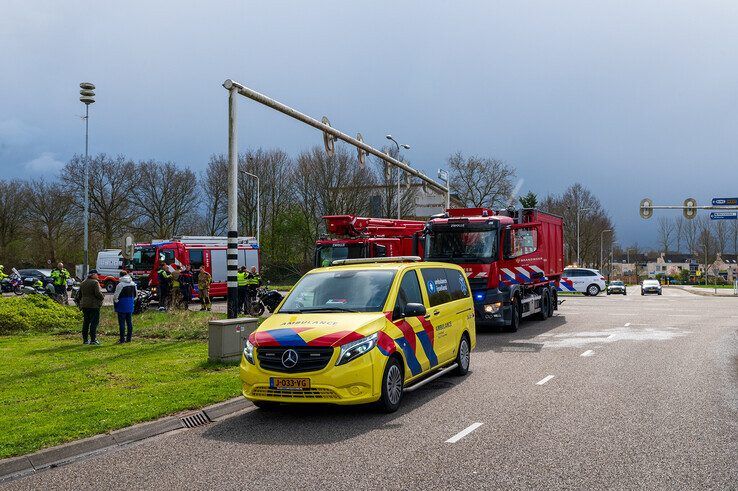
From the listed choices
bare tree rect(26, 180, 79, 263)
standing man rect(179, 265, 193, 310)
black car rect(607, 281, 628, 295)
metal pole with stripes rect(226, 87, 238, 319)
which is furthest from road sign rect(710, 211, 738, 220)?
bare tree rect(26, 180, 79, 263)

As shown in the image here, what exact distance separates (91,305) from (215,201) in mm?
47722

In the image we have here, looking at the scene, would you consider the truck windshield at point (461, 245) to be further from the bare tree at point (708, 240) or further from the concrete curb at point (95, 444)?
the bare tree at point (708, 240)

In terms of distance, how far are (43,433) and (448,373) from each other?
19.5 ft

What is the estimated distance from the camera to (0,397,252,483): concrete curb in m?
6.04

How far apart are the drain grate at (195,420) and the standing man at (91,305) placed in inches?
308

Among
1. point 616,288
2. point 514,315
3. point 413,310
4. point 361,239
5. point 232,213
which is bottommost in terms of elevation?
point 616,288

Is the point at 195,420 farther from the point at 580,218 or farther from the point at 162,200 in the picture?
the point at 580,218

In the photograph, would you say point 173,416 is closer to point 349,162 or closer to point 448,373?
point 448,373

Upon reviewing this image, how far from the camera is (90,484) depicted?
5648 millimetres

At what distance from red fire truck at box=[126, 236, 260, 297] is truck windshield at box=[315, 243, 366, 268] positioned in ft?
23.2

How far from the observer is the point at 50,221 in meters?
56.0

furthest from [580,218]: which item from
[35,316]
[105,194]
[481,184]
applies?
[35,316]

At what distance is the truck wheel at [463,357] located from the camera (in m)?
10.5

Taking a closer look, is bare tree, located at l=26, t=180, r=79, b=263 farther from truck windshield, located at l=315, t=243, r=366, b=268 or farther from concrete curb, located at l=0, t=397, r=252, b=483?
concrete curb, located at l=0, t=397, r=252, b=483
